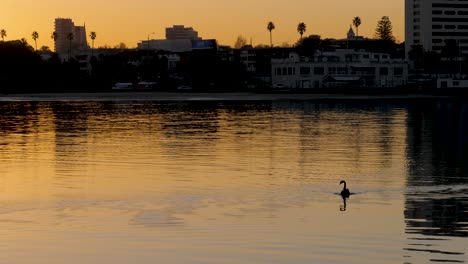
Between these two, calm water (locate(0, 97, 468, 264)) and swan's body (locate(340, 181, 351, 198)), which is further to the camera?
swan's body (locate(340, 181, 351, 198))

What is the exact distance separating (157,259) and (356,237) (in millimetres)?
6615

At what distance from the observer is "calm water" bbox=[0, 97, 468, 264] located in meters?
28.5

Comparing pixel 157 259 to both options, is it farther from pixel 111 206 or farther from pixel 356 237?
pixel 111 206

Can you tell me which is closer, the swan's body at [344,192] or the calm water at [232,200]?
the calm water at [232,200]

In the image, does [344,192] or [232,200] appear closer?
[232,200]

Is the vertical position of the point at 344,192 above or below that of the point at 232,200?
above

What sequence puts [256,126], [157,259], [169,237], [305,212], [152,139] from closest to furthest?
[157,259] < [169,237] < [305,212] < [152,139] < [256,126]

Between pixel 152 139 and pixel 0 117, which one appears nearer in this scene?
pixel 152 139

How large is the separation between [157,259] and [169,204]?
31.7 ft

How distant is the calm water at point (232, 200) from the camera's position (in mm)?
28453

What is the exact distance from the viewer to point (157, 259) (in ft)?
89.6

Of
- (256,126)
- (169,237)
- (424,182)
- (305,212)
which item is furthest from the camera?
(256,126)

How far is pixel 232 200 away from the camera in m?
38.2

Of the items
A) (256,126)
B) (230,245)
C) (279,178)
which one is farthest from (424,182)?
(256,126)
